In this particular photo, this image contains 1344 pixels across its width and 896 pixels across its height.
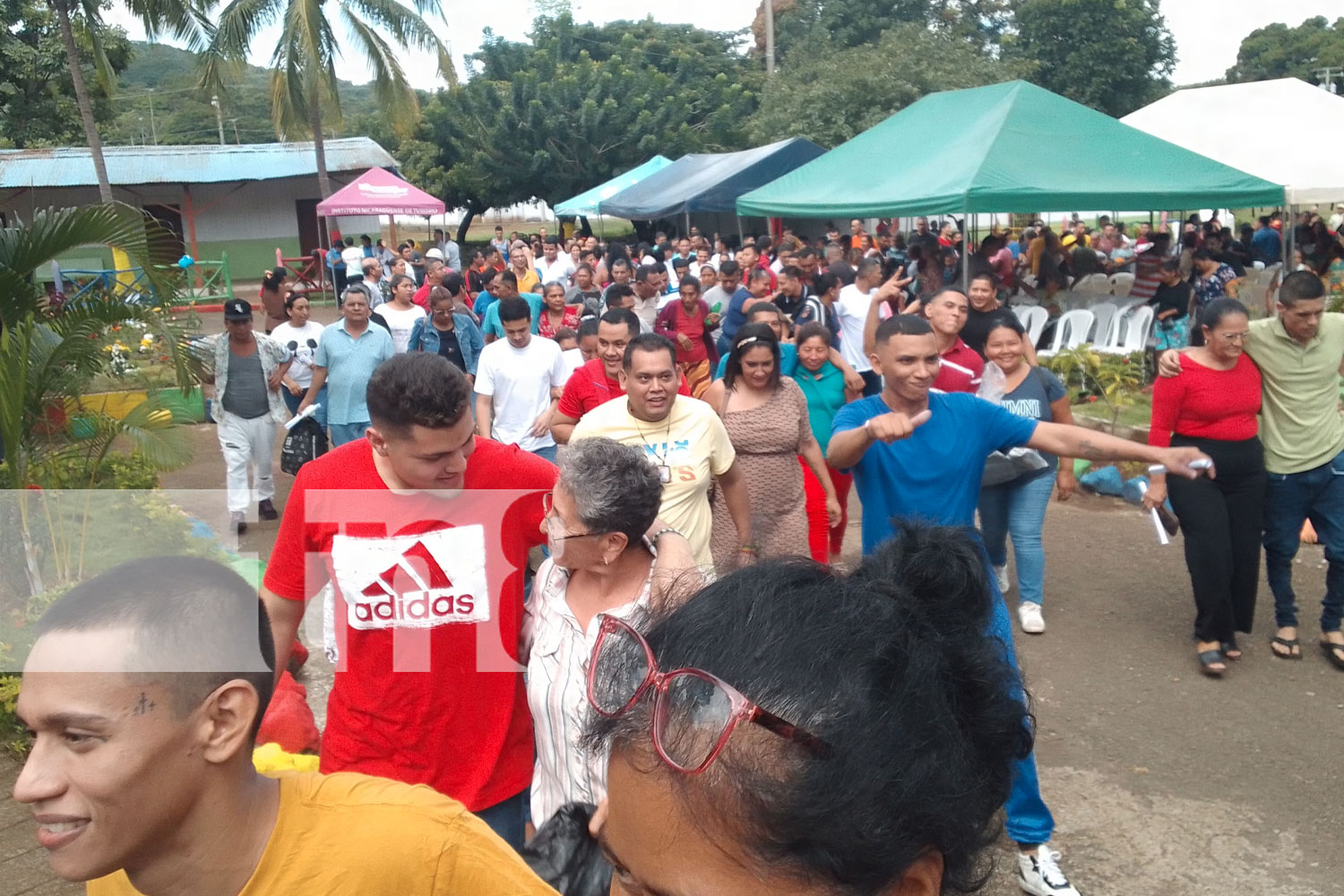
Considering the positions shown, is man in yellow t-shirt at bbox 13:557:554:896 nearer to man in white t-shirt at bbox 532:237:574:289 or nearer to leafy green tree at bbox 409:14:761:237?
man in white t-shirt at bbox 532:237:574:289

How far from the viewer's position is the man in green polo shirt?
18.4 feet

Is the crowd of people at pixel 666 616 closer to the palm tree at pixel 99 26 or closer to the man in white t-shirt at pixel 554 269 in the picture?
the man in white t-shirt at pixel 554 269

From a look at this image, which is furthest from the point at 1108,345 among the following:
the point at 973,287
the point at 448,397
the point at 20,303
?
the point at 448,397

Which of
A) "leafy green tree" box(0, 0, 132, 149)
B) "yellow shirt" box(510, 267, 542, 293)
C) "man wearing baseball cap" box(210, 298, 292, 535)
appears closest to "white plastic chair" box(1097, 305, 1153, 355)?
"yellow shirt" box(510, 267, 542, 293)

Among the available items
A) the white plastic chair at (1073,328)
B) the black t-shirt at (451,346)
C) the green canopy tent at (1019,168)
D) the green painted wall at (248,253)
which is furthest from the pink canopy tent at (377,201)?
the black t-shirt at (451,346)

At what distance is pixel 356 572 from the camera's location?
9.53 ft

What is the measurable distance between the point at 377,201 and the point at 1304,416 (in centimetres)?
2015

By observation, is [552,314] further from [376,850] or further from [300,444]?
[376,850]

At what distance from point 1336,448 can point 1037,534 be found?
1475 millimetres

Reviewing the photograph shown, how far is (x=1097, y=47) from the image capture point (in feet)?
157

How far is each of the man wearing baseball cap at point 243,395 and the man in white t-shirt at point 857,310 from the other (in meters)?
4.71

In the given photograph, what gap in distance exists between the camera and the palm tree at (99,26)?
63.9 feet

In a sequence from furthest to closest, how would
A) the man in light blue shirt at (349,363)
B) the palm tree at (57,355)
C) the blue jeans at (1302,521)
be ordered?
the man in light blue shirt at (349,363)
the palm tree at (57,355)
the blue jeans at (1302,521)

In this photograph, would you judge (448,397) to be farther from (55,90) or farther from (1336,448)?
(55,90)
